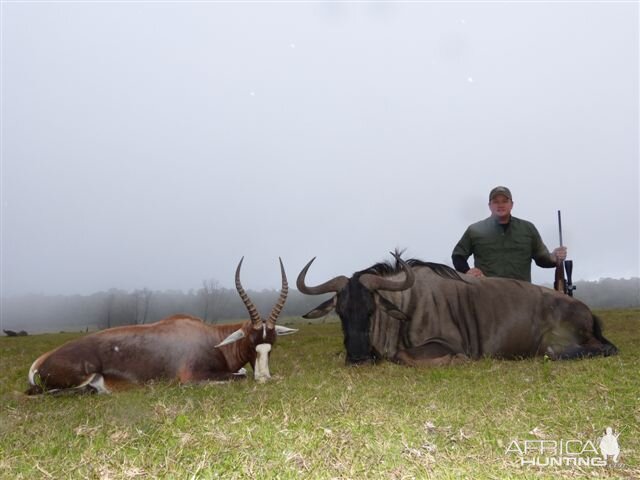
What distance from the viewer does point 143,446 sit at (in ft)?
12.3

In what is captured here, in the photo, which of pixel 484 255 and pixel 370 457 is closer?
pixel 370 457

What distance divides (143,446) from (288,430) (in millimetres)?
989

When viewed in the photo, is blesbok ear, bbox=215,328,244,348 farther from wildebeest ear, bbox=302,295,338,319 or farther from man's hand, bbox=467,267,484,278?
man's hand, bbox=467,267,484,278

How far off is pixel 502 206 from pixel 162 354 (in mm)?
6239

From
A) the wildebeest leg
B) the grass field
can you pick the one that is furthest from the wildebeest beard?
the grass field

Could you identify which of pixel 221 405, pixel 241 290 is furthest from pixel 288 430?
pixel 241 290

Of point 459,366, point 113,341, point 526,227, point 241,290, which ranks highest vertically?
point 526,227

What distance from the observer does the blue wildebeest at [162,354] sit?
6.63 metres

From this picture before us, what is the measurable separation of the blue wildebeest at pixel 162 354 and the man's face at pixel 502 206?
437cm

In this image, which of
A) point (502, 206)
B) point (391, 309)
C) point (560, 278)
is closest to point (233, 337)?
point (391, 309)

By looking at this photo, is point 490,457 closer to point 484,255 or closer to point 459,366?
point 459,366

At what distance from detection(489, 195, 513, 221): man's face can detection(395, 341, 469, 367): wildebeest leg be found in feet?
10.1

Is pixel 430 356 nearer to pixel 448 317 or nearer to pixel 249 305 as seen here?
pixel 448 317

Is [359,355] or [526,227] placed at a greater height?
[526,227]
